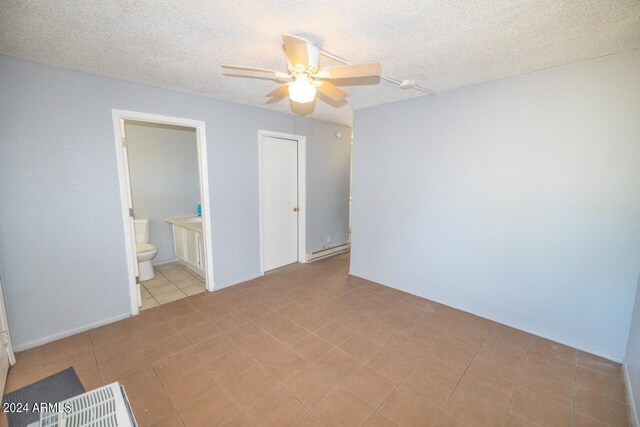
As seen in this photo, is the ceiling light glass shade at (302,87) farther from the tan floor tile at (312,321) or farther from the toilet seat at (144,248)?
the toilet seat at (144,248)

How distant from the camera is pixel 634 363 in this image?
5.97 feet

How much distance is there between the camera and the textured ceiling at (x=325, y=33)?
1464 mm

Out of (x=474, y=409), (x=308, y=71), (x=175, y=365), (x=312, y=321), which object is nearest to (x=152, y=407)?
(x=175, y=365)

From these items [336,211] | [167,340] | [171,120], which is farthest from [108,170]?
[336,211]

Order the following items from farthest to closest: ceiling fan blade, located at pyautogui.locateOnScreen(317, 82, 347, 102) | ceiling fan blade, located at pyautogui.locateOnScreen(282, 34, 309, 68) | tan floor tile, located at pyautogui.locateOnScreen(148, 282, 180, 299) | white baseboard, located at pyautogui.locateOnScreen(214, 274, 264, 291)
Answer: white baseboard, located at pyautogui.locateOnScreen(214, 274, 264, 291), tan floor tile, located at pyautogui.locateOnScreen(148, 282, 180, 299), ceiling fan blade, located at pyautogui.locateOnScreen(317, 82, 347, 102), ceiling fan blade, located at pyautogui.locateOnScreen(282, 34, 309, 68)

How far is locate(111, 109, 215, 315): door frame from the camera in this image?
8.38ft

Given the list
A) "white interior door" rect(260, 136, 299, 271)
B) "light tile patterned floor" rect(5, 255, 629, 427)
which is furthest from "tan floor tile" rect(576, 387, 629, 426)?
"white interior door" rect(260, 136, 299, 271)

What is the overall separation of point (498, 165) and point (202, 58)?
110 inches

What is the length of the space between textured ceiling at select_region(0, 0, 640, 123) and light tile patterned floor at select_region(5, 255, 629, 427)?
2.37 meters

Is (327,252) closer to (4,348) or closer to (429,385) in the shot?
(429,385)

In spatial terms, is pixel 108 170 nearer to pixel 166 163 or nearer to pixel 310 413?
pixel 166 163

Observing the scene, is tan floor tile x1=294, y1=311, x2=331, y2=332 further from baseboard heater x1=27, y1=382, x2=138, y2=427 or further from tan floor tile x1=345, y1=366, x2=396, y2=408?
baseboard heater x1=27, y1=382, x2=138, y2=427

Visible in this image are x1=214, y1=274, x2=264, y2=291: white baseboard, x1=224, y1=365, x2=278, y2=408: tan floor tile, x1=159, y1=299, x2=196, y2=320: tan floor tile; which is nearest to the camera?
x1=224, y1=365, x2=278, y2=408: tan floor tile

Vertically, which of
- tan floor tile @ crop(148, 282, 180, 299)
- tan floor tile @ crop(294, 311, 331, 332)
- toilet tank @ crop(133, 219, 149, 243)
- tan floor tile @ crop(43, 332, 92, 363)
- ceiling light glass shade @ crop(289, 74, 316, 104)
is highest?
ceiling light glass shade @ crop(289, 74, 316, 104)
